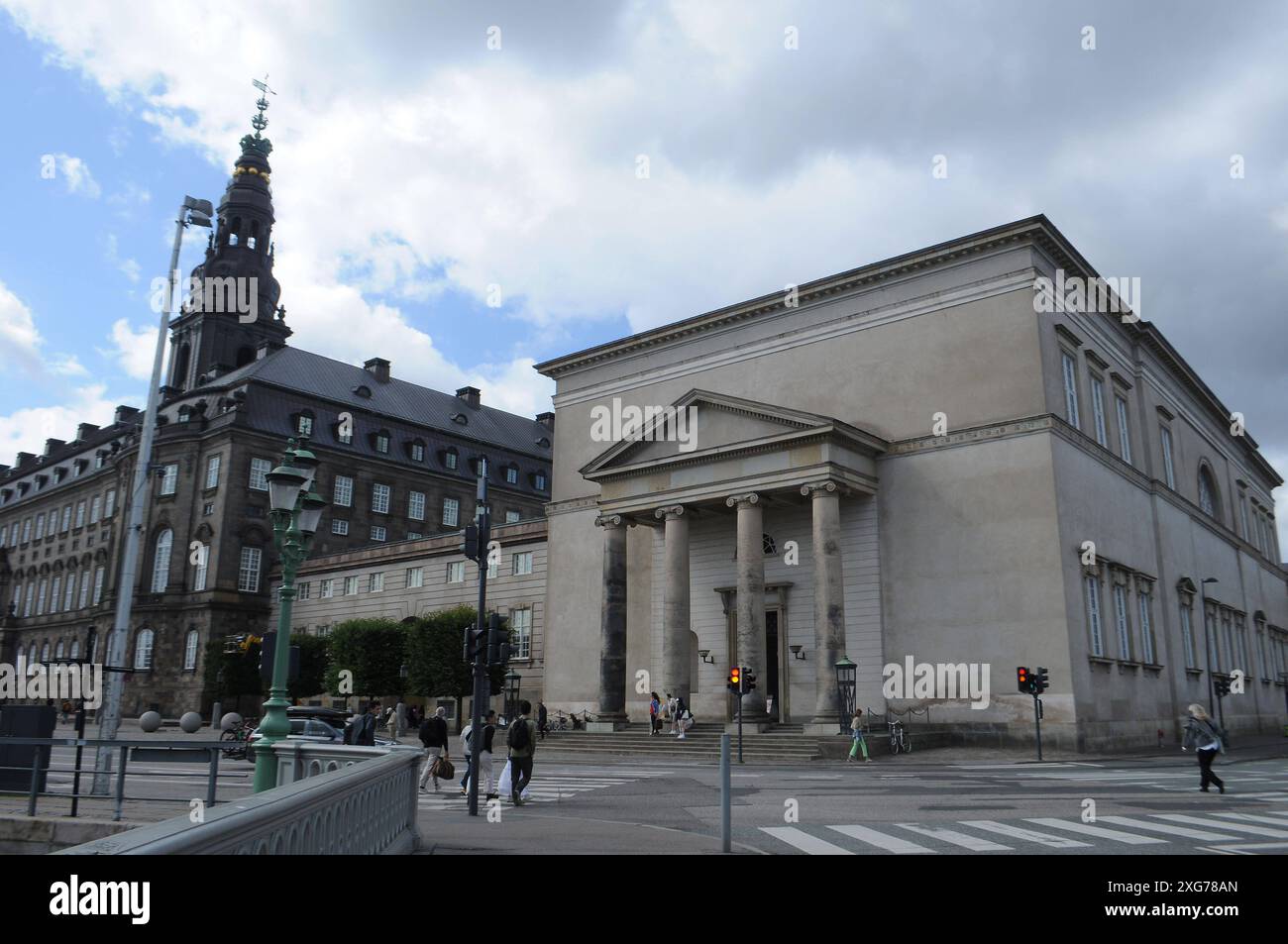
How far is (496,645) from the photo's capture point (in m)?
16.6

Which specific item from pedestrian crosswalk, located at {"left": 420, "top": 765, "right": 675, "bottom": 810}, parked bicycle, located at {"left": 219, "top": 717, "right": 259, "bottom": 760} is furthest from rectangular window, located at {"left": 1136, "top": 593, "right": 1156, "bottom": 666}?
parked bicycle, located at {"left": 219, "top": 717, "right": 259, "bottom": 760}

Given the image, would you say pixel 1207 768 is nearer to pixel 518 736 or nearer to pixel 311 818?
pixel 518 736

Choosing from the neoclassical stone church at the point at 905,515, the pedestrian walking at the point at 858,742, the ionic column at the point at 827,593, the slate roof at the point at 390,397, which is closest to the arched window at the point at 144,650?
the slate roof at the point at 390,397

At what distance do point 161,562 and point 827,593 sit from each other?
176ft

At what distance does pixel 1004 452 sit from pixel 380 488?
5267 cm

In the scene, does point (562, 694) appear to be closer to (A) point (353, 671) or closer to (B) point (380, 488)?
(A) point (353, 671)

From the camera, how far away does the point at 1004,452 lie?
34219 millimetres

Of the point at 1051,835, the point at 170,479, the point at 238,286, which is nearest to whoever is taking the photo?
the point at 1051,835

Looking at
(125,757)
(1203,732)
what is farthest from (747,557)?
(125,757)

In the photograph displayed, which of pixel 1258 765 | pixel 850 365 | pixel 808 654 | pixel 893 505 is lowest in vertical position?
pixel 1258 765

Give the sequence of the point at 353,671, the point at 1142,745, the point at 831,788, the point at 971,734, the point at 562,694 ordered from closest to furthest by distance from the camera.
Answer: the point at 831,788
the point at 971,734
the point at 1142,745
the point at 562,694
the point at 353,671

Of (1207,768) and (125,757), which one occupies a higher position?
(125,757)

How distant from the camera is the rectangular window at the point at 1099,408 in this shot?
38.8m
